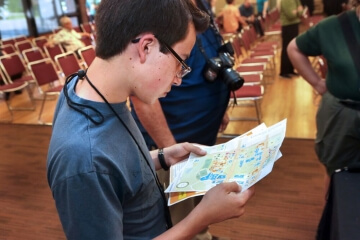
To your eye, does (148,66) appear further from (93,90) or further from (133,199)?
(133,199)

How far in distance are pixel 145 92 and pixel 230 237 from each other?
5.59 ft

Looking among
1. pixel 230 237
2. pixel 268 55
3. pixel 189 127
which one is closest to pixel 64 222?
pixel 189 127

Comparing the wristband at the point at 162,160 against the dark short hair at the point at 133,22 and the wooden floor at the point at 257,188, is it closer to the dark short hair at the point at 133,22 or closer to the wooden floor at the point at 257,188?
the dark short hair at the point at 133,22

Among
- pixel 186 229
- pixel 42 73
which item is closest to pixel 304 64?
pixel 186 229

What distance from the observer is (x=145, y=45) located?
718 mm

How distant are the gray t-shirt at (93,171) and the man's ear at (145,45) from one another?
0.13m

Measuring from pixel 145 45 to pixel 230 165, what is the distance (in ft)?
1.49

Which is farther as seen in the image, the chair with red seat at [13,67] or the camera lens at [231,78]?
the chair with red seat at [13,67]

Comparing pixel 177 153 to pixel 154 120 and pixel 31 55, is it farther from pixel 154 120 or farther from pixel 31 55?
pixel 31 55

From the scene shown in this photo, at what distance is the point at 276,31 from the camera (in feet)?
21.9

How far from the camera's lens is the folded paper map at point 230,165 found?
0.94 metres

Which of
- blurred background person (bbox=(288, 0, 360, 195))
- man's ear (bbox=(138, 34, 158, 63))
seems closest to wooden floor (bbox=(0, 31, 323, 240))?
blurred background person (bbox=(288, 0, 360, 195))

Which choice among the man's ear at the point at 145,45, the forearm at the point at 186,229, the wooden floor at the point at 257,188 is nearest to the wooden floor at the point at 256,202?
the wooden floor at the point at 257,188

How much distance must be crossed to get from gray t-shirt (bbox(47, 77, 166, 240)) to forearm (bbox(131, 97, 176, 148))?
0.57 m
